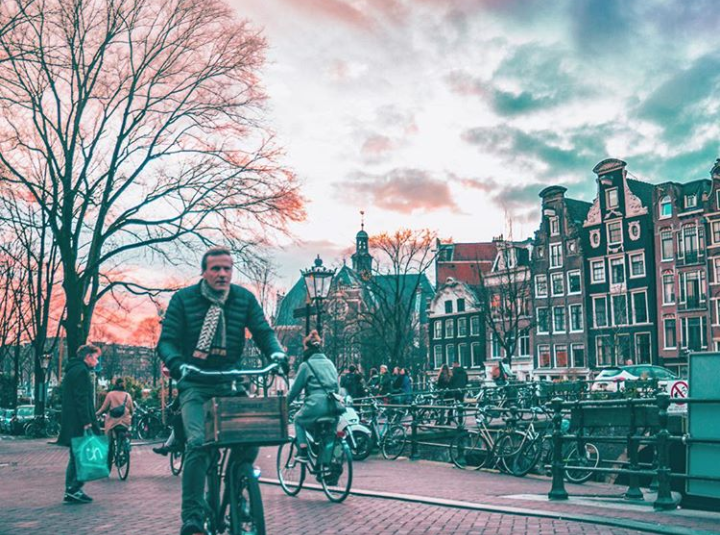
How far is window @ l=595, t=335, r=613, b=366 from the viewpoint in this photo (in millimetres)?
51844

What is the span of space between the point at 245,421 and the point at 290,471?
5.13m

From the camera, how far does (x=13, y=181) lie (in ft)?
76.4

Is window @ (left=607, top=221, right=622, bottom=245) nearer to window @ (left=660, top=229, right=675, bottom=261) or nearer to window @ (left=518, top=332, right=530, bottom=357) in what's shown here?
window @ (left=660, top=229, right=675, bottom=261)

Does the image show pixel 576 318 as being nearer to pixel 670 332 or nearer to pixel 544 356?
pixel 544 356

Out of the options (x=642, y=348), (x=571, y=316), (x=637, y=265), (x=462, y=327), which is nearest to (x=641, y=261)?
(x=637, y=265)

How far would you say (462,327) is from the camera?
67.4 metres

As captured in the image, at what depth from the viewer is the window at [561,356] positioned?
55.3 meters

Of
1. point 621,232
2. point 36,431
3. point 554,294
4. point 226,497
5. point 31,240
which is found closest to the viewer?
point 226,497

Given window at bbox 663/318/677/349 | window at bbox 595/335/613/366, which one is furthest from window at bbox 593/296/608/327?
window at bbox 663/318/677/349

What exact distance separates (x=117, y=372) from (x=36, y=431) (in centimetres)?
7839

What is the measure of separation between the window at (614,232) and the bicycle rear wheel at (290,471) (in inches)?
1771

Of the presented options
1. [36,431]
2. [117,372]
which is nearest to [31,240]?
[36,431]

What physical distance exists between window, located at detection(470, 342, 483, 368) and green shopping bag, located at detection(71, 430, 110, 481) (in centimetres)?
5761

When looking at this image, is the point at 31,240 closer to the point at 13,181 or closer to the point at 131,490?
the point at 13,181
